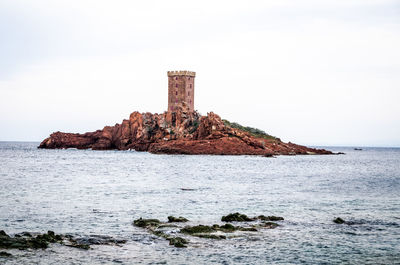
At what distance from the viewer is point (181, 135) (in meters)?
149

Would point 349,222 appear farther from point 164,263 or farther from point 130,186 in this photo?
point 130,186

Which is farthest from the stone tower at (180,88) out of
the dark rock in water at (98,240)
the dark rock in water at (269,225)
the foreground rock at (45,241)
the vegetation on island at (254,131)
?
the foreground rock at (45,241)

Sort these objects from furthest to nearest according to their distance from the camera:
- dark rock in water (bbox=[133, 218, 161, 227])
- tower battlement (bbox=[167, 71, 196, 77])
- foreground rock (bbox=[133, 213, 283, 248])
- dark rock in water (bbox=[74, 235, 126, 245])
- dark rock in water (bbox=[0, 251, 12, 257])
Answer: tower battlement (bbox=[167, 71, 196, 77]) → dark rock in water (bbox=[133, 218, 161, 227]) → foreground rock (bbox=[133, 213, 283, 248]) → dark rock in water (bbox=[74, 235, 126, 245]) → dark rock in water (bbox=[0, 251, 12, 257])

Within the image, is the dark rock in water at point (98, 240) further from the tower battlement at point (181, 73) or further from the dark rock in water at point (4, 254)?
the tower battlement at point (181, 73)

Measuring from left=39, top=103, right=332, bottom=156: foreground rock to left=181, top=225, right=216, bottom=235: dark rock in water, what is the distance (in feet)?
349

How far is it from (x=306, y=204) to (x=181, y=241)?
18.8 meters

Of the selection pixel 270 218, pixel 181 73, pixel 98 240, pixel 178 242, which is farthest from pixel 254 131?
pixel 178 242

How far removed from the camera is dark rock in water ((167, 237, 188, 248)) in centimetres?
2442

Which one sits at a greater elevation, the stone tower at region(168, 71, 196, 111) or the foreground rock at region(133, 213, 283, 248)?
the stone tower at region(168, 71, 196, 111)

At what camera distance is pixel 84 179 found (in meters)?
63.7

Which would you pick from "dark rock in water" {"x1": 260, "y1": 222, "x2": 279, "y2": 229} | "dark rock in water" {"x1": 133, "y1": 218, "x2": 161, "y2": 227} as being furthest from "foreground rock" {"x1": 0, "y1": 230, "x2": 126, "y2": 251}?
"dark rock in water" {"x1": 260, "y1": 222, "x2": 279, "y2": 229}

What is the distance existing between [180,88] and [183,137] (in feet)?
103

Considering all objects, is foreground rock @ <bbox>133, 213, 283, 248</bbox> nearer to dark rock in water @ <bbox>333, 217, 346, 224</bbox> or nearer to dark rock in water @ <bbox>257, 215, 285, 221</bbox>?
dark rock in water @ <bbox>257, 215, 285, 221</bbox>

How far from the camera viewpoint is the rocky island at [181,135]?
13688 cm
